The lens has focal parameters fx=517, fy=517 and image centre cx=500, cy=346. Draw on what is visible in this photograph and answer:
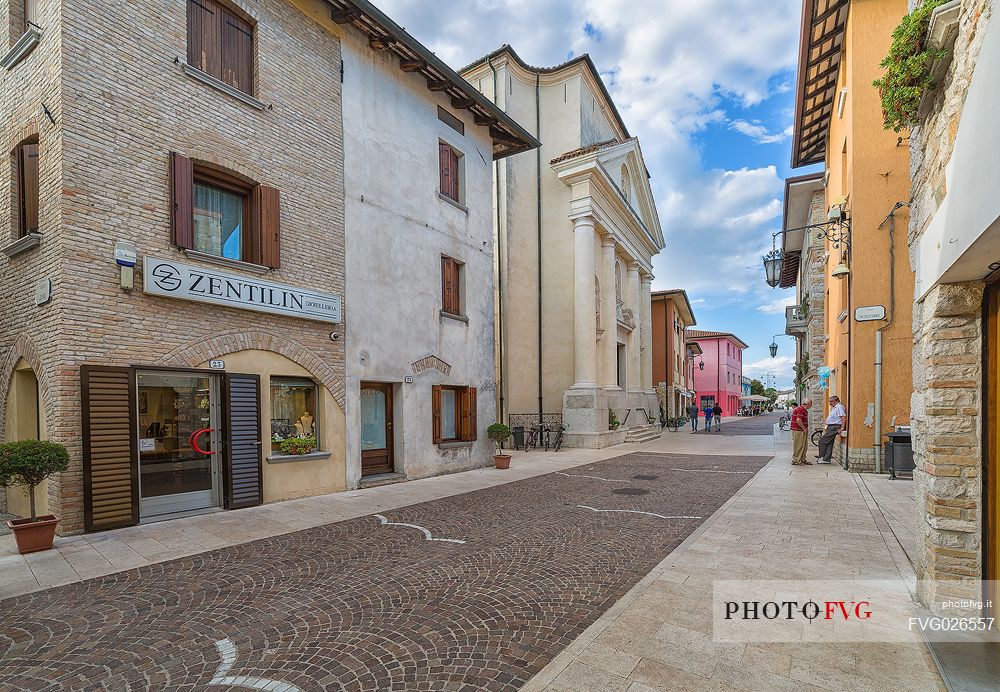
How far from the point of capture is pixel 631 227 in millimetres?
25156

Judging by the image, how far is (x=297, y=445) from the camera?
9.16 m

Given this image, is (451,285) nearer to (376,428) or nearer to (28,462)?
(376,428)

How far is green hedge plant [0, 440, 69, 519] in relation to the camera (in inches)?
225

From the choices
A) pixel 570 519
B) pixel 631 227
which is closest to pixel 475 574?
pixel 570 519

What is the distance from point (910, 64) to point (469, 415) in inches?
432

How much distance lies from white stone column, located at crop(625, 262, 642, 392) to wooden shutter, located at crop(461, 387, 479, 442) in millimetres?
13736

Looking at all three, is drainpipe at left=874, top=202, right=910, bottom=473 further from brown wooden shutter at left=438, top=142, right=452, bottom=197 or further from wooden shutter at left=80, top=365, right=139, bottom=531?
wooden shutter at left=80, top=365, right=139, bottom=531

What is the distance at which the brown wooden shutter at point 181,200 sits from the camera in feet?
25.2

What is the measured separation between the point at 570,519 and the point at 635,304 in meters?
20.6

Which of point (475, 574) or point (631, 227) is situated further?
point (631, 227)

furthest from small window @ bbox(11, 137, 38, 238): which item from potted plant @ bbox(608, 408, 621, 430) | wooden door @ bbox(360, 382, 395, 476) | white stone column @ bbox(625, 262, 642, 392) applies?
white stone column @ bbox(625, 262, 642, 392)

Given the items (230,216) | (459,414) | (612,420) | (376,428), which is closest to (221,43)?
(230,216)

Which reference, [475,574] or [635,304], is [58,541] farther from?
[635,304]

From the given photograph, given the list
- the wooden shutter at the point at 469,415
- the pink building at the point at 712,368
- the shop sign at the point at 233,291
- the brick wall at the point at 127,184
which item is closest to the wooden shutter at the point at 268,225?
the brick wall at the point at 127,184
